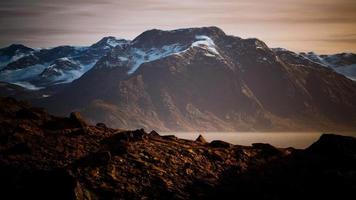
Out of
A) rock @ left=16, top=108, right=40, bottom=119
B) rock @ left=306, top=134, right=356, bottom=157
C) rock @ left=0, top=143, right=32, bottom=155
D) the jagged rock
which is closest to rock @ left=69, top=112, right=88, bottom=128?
rock @ left=16, top=108, right=40, bottom=119

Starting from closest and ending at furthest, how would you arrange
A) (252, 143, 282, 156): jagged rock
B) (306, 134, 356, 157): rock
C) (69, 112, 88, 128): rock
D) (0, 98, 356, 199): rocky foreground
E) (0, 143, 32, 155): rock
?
(0, 98, 356, 199): rocky foreground < (0, 143, 32, 155): rock < (306, 134, 356, 157): rock < (252, 143, 282, 156): jagged rock < (69, 112, 88, 128): rock

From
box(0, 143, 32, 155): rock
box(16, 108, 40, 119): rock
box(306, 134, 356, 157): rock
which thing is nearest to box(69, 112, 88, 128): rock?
box(16, 108, 40, 119): rock

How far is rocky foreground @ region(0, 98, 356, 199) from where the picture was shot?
29.8m

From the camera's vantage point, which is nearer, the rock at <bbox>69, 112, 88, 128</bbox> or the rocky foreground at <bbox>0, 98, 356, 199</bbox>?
the rocky foreground at <bbox>0, 98, 356, 199</bbox>

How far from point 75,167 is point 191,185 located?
22.6 feet

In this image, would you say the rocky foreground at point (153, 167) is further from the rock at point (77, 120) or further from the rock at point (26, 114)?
the rock at point (26, 114)

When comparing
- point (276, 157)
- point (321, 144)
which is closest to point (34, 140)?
point (276, 157)

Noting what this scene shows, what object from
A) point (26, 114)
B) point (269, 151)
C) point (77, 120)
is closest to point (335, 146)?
point (269, 151)

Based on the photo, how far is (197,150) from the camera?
120 feet

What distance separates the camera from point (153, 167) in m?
32.9

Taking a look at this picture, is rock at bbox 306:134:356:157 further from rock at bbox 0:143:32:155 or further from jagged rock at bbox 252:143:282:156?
rock at bbox 0:143:32:155

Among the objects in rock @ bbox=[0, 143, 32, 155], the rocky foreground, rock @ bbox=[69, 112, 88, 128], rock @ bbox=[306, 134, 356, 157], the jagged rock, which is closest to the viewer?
the rocky foreground

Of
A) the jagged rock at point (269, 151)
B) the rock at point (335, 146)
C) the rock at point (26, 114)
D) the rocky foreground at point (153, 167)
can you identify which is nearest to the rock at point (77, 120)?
the rocky foreground at point (153, 167)

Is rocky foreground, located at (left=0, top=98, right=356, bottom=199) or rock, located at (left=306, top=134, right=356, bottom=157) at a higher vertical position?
rock, located at (left=306, top=134, right=356, bottom=157)
